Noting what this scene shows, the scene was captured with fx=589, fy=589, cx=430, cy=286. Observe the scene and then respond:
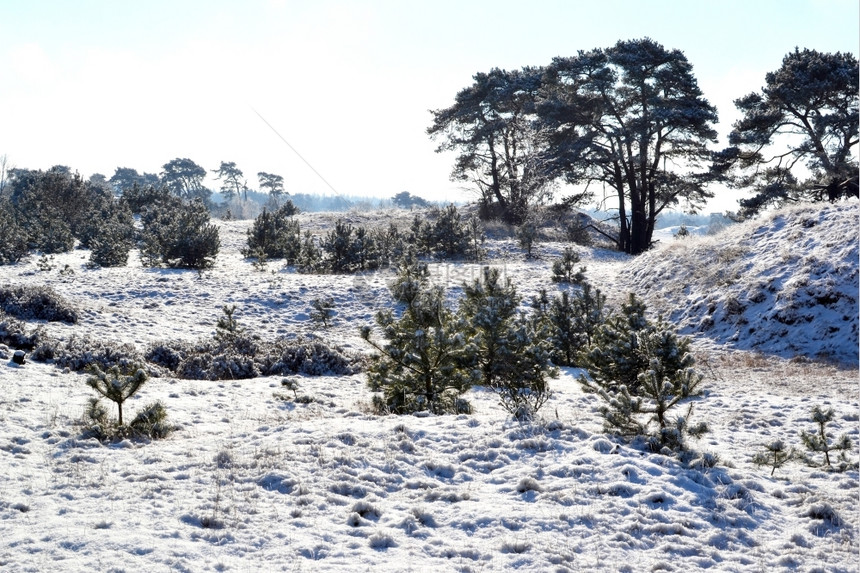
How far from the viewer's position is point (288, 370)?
12891 millimetres

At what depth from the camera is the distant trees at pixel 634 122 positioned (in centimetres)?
2764

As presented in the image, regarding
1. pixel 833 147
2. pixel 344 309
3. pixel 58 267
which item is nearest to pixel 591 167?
pixel 833 147

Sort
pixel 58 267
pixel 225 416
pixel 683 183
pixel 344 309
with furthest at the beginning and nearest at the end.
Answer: pixel 683 183 < pixel 58 267 < pixel 344 309 < pixel 225 416

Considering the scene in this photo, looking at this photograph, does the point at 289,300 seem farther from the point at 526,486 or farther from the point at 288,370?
the point at 526,486

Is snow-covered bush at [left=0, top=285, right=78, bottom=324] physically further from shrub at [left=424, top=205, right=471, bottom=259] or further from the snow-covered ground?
shrub at [left=424, top=205, right=471, bottom=259]

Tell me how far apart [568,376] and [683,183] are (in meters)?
20.7

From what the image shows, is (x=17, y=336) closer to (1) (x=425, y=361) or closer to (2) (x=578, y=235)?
(1) (x=425, y=361)

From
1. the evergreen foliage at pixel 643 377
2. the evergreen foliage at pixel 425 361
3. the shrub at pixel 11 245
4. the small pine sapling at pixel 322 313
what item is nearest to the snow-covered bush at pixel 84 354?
the evergreen foliage at pixel 425 361

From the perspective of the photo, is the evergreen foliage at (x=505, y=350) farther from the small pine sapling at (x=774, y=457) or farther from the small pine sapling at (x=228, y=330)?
the small pine sapling at (x=228, y=330)

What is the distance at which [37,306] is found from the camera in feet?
47.4

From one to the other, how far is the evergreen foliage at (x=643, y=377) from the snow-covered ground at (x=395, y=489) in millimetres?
372

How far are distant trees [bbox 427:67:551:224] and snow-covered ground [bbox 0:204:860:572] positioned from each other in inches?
1080

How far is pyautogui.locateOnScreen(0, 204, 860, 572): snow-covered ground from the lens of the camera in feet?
15.3

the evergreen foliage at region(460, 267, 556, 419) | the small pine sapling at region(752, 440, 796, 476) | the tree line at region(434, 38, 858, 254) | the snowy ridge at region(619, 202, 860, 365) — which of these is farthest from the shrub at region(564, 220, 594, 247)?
the small pine sapling at region(752, 440, 796, 476)
